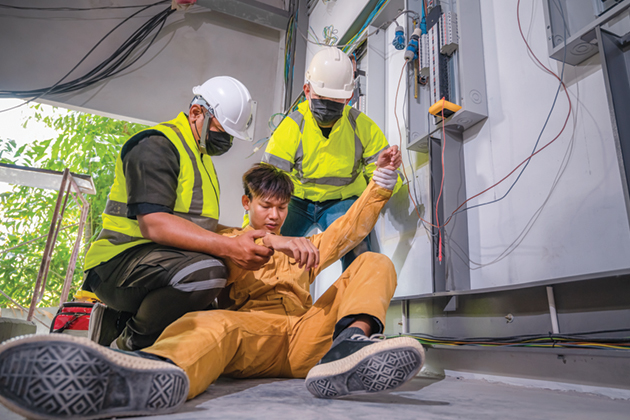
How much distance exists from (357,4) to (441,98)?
5.87 ft

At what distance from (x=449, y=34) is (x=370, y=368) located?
64.7 inches

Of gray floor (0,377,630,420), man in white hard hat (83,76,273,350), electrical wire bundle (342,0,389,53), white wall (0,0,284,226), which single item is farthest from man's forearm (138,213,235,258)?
white wall (0,0,284,226)

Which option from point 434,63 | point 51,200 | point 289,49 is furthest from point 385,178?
point 51,200

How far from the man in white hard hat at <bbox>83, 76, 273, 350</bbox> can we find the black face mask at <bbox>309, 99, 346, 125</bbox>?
0.85 m

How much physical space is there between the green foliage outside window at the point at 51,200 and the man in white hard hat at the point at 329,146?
4.89 m

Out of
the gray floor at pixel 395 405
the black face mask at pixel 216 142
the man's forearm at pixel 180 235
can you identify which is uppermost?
the black face mask at pixel 216 142

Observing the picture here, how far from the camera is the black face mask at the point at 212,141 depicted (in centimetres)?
154

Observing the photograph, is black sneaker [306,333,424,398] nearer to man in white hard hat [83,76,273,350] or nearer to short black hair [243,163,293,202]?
man in white hard hat [83,76,273,350]

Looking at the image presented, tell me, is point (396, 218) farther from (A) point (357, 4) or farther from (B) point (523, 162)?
(A) point (357, 4)

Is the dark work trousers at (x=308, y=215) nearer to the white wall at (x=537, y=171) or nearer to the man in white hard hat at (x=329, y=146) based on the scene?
the man in white hard hat at (x=329, y=146)

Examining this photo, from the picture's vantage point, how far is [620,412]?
2.92 feet

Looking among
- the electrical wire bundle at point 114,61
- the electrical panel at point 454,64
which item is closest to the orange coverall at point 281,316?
the electrical panel at point 454,64

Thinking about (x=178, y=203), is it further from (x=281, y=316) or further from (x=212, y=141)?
(x=281, y=316)

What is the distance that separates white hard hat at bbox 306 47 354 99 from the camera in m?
2.14
